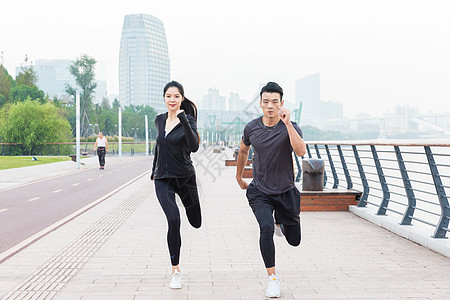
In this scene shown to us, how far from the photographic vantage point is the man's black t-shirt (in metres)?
4.05

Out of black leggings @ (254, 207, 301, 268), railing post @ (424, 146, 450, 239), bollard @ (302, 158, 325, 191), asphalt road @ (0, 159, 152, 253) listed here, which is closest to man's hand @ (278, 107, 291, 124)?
black leggings @ (254, 207, 301, 268)

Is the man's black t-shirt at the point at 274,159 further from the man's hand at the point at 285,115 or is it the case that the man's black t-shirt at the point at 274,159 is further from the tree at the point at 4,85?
the tree at the point at 4,85

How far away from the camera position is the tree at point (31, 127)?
49656mm

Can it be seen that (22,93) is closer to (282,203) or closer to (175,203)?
(175,203)

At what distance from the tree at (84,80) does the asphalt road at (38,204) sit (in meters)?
76.5

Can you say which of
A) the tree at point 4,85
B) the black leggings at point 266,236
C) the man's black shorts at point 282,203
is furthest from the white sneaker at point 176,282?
the tree at point 4,85

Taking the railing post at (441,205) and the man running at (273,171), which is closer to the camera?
the man running at (273,171)

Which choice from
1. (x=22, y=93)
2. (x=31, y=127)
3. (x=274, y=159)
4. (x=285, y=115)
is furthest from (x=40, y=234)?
(x=22, y=93)

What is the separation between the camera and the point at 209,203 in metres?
10.2

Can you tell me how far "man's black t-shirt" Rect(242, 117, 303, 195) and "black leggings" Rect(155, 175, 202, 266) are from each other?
2.35 ft

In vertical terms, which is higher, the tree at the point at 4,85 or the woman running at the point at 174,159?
the tree at the point at 4,85

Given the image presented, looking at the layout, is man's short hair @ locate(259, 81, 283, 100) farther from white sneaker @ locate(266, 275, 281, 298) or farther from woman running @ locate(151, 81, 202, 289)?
white sneaker @ locate(266, 275, 281, 298)

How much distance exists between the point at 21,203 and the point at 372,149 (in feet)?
24.5

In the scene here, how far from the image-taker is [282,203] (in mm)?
4102
